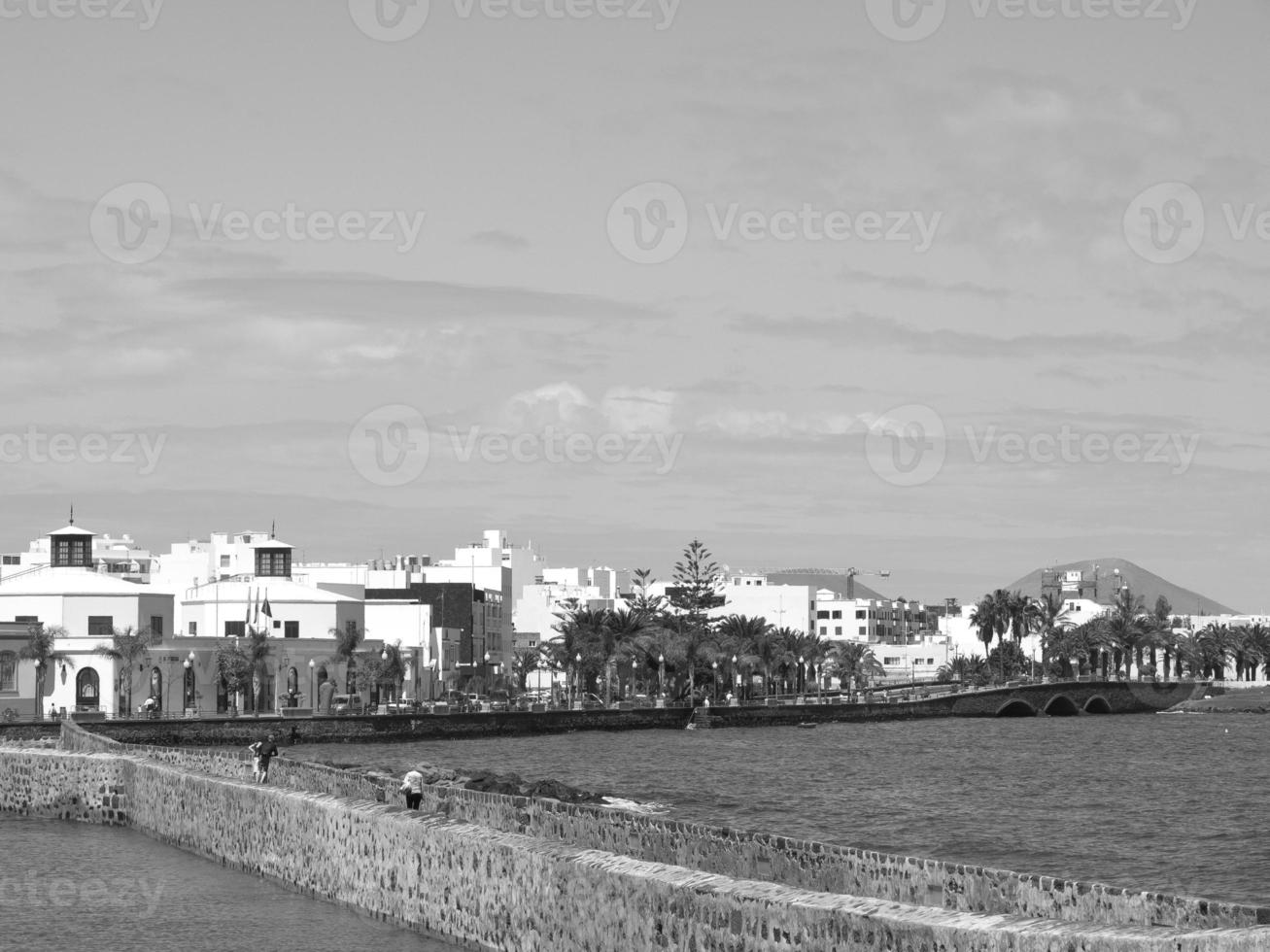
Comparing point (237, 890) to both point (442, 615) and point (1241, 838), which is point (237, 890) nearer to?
point (1241, 838)

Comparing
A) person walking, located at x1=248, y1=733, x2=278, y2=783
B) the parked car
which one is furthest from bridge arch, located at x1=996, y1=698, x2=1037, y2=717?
person walking, located at x1=248, y1=733, x2=278, y2=783

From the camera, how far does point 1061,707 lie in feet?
569

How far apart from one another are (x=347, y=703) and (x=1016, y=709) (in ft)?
234

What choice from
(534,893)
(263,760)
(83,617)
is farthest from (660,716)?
(534,893)

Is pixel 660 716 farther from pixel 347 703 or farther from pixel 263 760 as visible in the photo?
pixel 263 760

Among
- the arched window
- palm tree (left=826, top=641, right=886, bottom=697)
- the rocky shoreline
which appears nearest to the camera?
the rocky shoreline

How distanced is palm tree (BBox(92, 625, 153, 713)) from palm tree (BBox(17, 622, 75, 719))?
6.29 feet

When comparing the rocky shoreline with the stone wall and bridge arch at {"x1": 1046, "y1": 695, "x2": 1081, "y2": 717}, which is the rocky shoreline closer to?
the stone wall

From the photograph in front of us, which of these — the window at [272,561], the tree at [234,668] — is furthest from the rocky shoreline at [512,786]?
the window at [272,561]

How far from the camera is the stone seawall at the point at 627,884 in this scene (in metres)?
14.8

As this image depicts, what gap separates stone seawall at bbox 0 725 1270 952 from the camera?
14.8 meters

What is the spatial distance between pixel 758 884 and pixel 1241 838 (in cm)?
4105

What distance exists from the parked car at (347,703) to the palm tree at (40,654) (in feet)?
54.7

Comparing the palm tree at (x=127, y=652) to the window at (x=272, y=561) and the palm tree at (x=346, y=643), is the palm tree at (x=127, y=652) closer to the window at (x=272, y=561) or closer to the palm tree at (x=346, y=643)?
the palm tree at (x=346, y=643)
